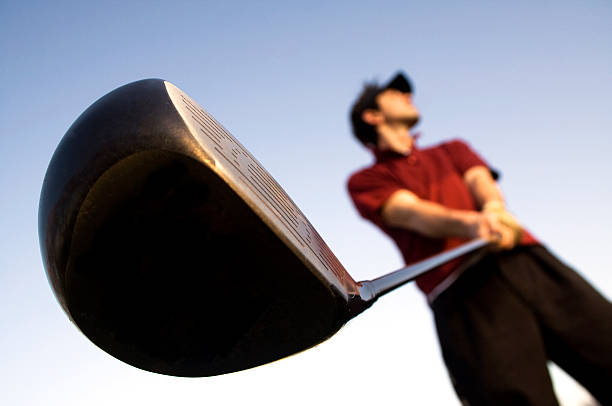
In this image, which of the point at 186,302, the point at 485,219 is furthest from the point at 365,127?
the point at 186,302

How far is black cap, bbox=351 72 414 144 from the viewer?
2.36m

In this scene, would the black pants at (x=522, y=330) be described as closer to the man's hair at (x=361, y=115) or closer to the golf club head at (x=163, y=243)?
the golf club head at (x=163, y=243)

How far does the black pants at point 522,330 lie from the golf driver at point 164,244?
1.82ft

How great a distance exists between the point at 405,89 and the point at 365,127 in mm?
275

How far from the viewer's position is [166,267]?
117 centimetres

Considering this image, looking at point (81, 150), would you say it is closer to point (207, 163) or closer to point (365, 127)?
point (207, 163)

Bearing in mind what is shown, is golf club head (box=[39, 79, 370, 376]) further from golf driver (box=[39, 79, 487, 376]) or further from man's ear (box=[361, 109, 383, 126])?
man's ear (box=[361, 109, 383, 126])

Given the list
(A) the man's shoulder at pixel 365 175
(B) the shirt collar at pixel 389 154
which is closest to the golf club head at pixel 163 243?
(A) the man's shoulder at pixel 365 175

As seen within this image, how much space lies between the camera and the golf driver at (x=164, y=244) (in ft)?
3.72

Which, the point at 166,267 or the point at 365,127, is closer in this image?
the point at 166,267

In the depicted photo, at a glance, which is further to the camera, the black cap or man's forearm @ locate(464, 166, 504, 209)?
the black cap

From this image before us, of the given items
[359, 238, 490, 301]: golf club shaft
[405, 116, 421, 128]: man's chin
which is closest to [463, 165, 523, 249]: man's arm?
[359, 238, 490, 301]: golf club shaft

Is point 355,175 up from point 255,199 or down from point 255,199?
down

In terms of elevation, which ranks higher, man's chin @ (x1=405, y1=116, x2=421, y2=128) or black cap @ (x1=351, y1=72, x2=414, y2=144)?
black cap @ (x1=351, y1=72, x2=414, y2=144)
